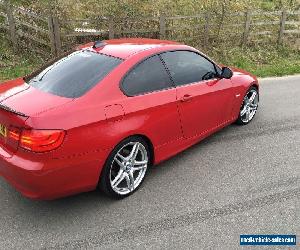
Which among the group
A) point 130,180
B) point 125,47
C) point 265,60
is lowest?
point 265,60

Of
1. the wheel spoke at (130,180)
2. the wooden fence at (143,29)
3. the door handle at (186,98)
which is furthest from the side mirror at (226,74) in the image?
the wooden fence at (143,29)

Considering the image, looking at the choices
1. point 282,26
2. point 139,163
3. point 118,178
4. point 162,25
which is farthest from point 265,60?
point 118,178

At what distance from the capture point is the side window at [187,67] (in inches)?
193

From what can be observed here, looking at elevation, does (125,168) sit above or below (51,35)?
below

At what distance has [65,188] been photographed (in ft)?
12.4

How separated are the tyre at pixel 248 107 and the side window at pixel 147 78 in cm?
210

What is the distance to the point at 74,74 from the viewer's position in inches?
170

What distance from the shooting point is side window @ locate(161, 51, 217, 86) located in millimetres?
4902

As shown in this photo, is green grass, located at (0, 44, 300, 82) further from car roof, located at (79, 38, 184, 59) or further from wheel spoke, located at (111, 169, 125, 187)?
wheel spoke, located at (111, 169, 125, 187)

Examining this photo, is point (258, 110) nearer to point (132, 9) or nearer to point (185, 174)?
point (185, 174)

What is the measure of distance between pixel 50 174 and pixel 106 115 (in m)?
0.80

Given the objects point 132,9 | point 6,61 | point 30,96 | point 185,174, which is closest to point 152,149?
point 185,174

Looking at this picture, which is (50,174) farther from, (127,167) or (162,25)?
(162,25)

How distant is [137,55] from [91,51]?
60cm
